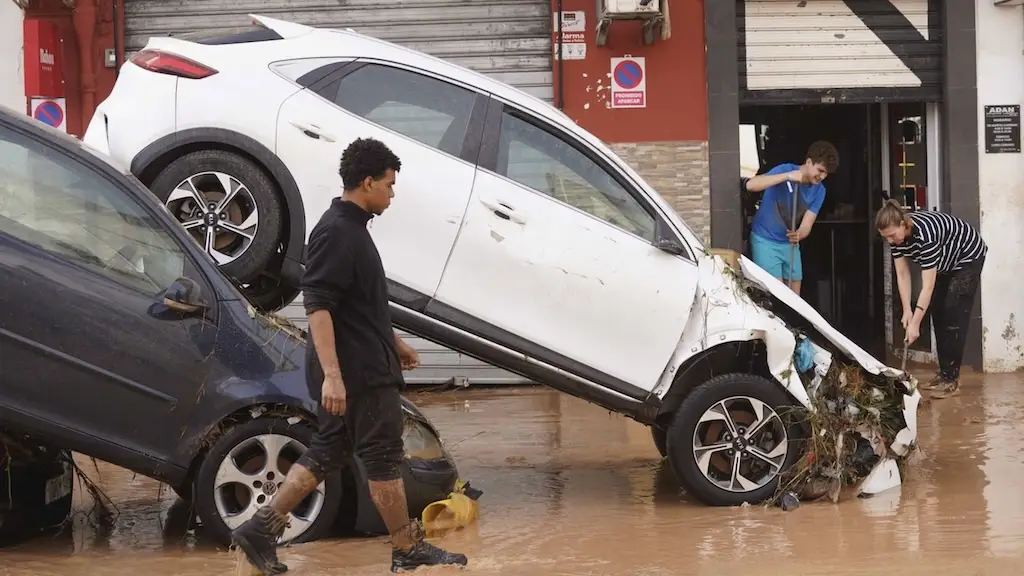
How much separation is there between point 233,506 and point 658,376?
2.18 m

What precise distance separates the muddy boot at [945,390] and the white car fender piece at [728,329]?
150 inches

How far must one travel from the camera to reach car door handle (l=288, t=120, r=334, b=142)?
6230 mm

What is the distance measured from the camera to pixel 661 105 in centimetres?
1132

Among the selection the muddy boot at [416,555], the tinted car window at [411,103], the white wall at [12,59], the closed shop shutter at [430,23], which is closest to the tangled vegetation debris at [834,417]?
the tinted car window at [411,103]

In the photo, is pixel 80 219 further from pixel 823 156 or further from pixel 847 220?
pixel 847 220

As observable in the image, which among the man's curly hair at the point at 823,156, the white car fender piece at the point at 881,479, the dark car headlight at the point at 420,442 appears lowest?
the white car fender piece at the point at 881,479

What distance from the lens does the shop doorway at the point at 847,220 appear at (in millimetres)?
12766

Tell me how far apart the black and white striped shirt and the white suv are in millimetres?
2762

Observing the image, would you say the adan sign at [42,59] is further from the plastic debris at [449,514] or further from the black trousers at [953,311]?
the black trousers at [953,311]

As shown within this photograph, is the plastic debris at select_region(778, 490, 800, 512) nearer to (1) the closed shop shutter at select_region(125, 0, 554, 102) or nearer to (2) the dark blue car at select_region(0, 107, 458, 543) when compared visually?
(2) the dark blue car at select_region(0, 107, 458, 543)

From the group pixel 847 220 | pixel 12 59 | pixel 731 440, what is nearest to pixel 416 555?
pixel 731 440

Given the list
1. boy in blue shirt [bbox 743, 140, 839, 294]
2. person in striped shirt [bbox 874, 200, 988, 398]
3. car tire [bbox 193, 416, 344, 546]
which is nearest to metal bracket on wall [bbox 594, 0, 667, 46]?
boy in blue shirt [bbox 743, 140, 839, 294]

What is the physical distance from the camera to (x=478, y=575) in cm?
527

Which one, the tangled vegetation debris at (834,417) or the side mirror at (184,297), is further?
the tangled vegetation debris at (834,417)
